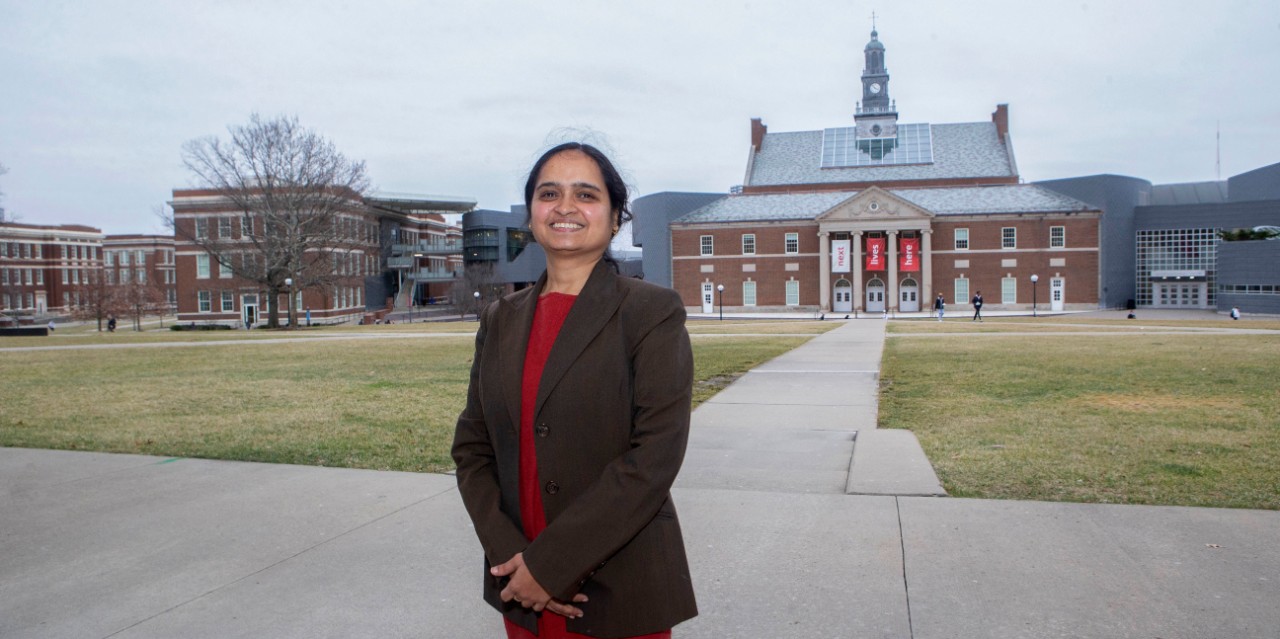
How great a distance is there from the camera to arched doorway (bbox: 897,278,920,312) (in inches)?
2648

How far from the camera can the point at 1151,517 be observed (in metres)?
5.62

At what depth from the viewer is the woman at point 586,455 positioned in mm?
2307

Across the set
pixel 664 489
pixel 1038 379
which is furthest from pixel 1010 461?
pixel 1038 379

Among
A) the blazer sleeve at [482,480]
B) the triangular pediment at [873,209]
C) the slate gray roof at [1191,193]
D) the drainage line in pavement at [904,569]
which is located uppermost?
the slate gray roof at [1191,193]

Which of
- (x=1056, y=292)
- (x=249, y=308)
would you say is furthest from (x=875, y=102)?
(x=249, y=308)

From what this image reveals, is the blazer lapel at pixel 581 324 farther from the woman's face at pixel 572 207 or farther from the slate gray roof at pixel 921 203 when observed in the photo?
the slate gray roof at pixel 921 203

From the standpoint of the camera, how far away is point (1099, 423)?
959 centimetres

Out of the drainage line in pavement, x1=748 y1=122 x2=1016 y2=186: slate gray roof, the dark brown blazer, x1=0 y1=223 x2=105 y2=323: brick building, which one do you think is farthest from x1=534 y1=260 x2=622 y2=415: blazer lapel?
x1=0 y1=223 x2=105 y2=323: brick building

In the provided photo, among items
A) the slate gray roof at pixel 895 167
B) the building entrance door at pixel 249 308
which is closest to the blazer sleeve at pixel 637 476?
the building entrance door at pixel 249 308

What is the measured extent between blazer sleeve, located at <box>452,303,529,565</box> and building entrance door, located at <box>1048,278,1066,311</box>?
6948 centimetres

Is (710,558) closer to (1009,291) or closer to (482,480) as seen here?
(482,480)

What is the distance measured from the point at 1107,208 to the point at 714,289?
3168 cm

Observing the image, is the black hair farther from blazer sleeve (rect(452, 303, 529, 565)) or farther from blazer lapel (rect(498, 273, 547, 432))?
blazer sleeve (rect(452, 303, 529, 565))

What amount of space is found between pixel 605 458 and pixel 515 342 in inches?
17.4
